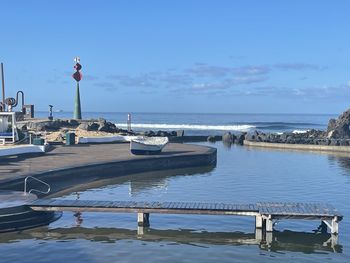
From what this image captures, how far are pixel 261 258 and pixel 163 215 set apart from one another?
4.57 meters

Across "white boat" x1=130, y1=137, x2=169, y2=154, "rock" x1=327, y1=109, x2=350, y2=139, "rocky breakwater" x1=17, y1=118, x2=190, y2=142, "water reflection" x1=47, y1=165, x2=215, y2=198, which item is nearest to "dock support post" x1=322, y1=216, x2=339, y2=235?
"water reflection" x1=47, y1=165, x2=215, y2=198

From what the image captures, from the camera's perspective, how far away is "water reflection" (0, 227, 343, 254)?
41.8 ft

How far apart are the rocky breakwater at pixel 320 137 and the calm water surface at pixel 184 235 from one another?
25340mm

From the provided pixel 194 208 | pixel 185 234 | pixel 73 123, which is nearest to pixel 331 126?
pixel 73 123

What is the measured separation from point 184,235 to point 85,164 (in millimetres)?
10206

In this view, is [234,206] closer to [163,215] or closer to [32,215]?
[163,215]

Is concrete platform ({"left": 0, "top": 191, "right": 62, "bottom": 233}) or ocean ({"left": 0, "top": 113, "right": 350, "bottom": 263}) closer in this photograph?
ocean ({"left": 0, "top": 113, "right": 350, "bottom": 263})

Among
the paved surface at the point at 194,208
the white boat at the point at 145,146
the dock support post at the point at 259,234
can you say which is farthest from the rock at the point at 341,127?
the dock support post at the point at 259,234

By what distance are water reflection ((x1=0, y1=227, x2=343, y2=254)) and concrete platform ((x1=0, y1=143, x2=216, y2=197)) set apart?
447cm

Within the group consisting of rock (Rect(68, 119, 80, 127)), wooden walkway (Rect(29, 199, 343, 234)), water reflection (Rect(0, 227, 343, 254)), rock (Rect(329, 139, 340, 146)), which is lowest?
water reflection (Rect(0, 227, 343, 254))

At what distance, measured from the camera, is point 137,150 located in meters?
27.8

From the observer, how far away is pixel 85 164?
2272cm

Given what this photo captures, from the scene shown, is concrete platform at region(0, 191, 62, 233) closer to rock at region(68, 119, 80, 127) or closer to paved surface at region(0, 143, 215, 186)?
paved surface at region(0, 143, 215, 186)

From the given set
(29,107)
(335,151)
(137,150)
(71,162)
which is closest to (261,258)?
(71,162)
